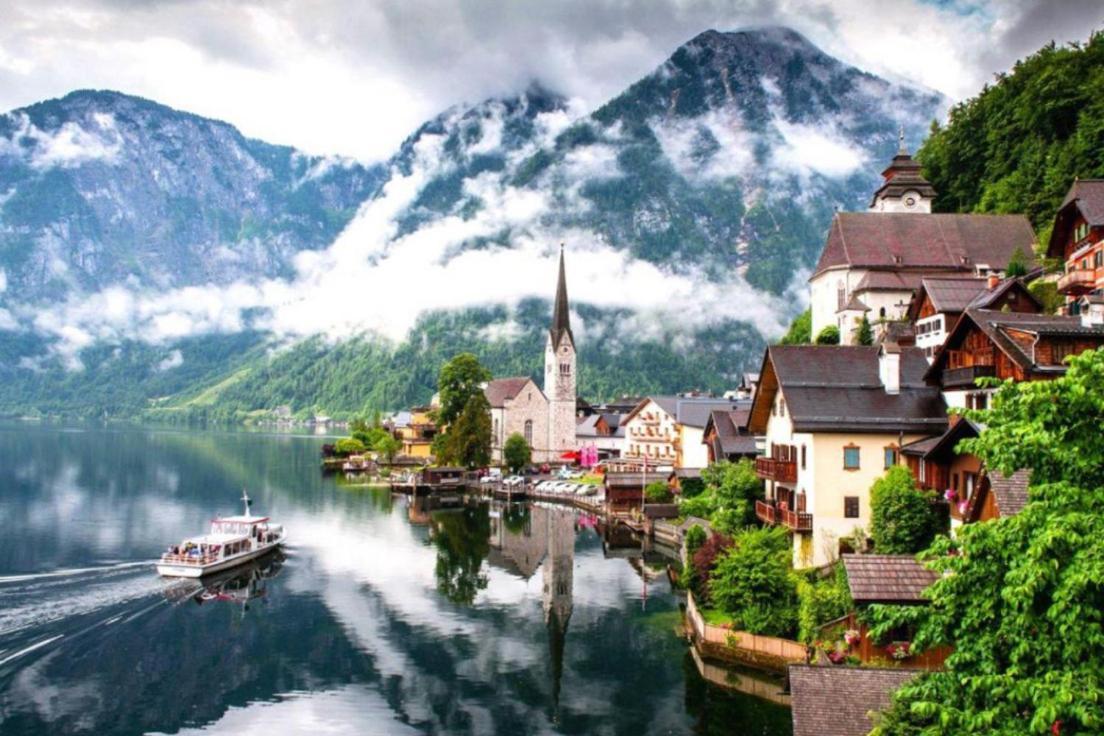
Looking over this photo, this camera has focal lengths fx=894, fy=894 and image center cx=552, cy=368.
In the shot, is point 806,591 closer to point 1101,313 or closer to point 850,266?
point 1101,313

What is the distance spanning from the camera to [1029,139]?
275 feet

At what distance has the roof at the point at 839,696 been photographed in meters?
21.4

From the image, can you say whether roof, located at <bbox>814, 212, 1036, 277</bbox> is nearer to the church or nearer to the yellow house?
the church

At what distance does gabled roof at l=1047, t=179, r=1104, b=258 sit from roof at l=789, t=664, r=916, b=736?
1369 inches

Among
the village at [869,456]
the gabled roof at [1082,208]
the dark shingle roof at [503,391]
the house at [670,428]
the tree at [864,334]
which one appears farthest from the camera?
the dark shingle roof at [503,391]

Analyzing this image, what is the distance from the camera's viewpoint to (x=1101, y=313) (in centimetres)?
3644

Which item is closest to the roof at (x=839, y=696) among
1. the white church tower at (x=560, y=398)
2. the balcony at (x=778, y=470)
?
the balcony at (x=778, y=470)

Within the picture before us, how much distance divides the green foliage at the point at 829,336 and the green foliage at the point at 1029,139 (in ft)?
60.9

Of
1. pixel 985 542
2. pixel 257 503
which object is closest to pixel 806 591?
pixel 985 542

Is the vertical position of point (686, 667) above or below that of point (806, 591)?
below

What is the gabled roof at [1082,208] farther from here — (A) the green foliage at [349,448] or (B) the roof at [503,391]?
(A) the green foliage at [349,448]

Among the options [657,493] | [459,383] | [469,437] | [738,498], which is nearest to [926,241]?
[657,493]

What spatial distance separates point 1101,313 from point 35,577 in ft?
186

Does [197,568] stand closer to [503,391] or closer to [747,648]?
[747,648]
